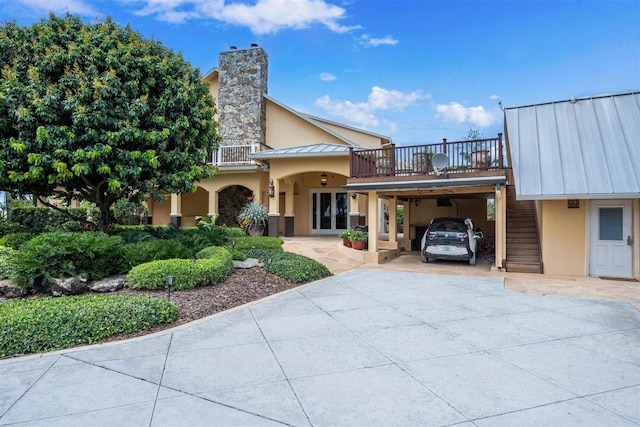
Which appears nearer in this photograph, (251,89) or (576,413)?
(576,413)

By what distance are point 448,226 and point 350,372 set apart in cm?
944

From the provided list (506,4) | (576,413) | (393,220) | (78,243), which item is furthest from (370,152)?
(576,413)

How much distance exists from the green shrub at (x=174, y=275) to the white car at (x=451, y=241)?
7.39 meters

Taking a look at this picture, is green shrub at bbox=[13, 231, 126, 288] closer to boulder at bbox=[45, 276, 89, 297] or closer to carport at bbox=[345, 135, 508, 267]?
boulder at bbox=[45, 276, 89, 297]

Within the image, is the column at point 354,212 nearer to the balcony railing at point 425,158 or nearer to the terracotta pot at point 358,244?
the terracotta pot at point 358,244

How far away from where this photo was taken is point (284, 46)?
19.1m

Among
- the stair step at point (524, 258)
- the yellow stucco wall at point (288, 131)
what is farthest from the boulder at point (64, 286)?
the yellow stucco wall at point (288, 131)

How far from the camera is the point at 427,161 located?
11.5 metres

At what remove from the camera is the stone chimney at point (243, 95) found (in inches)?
731

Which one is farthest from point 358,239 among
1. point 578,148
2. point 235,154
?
point 235,154

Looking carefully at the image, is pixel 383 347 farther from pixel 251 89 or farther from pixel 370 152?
pixel 251 89

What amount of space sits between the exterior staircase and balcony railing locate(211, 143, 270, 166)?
1146 cm

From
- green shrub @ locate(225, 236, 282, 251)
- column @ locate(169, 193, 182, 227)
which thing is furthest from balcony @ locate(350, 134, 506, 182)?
column @ locate(169, 193, 182, 227)

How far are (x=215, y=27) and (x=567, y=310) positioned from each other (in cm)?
1797
